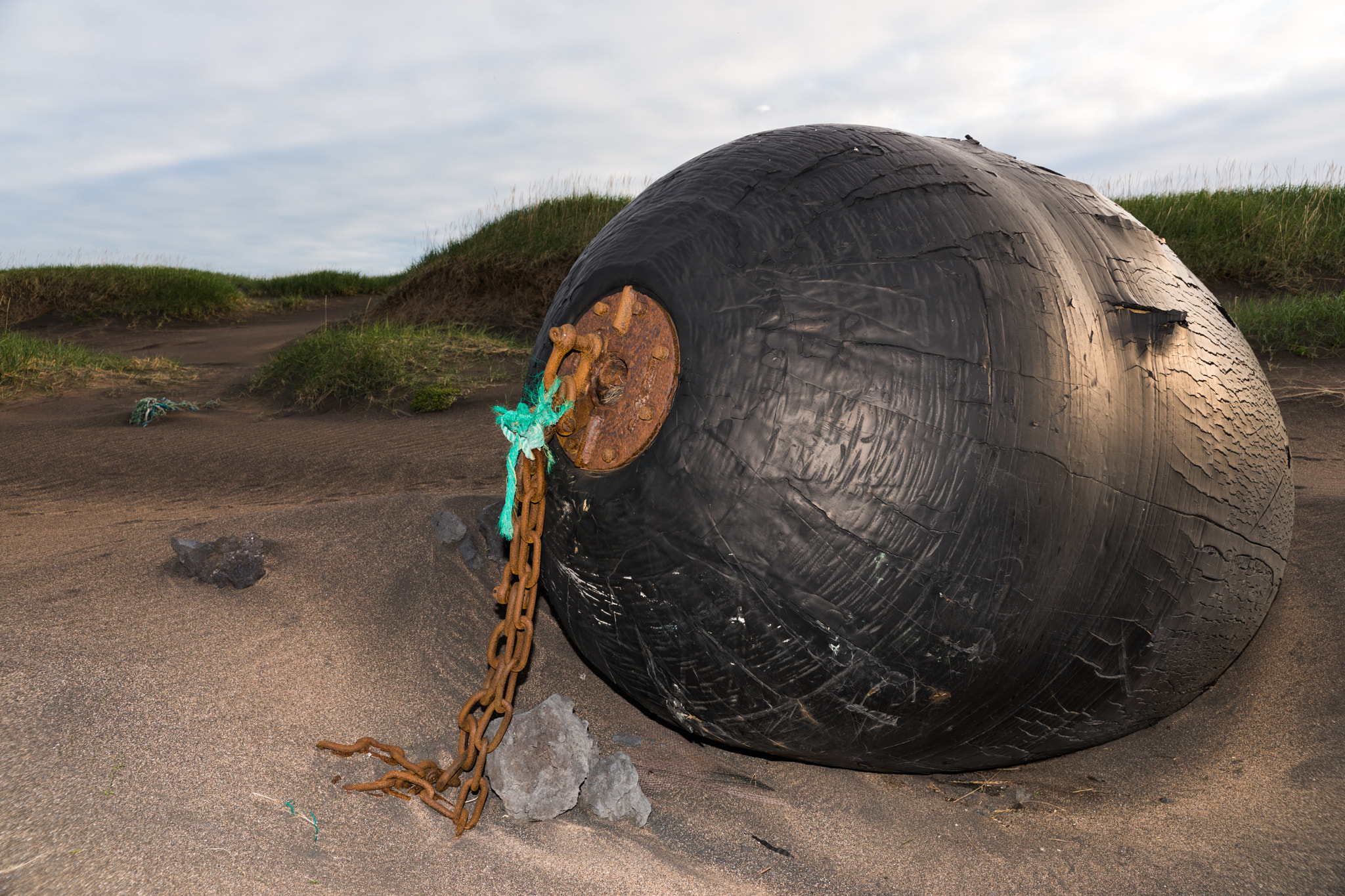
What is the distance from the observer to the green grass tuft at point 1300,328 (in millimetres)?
6906

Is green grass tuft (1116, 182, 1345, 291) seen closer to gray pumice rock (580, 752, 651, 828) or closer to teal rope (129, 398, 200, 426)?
gray pumice rock (580, 752, 651, 828)

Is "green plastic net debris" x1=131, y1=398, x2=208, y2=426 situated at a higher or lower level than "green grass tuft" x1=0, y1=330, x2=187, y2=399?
lower

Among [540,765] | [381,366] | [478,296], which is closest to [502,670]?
[540,765]

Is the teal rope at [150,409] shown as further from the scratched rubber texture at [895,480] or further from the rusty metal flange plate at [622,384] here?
the rusty metal flange plate at [622,384]

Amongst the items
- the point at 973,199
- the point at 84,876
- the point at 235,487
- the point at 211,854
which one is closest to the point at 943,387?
the point at 973,199

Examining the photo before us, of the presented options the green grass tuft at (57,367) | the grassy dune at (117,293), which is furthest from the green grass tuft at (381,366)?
the grassy dune at (117,293)

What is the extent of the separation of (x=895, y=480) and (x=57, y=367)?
928 cm

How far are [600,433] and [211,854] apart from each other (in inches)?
48.2

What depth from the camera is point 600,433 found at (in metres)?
1.89

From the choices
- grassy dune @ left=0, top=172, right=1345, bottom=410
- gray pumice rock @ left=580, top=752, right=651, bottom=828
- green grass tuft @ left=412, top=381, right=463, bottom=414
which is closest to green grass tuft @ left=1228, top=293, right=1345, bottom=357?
grassy dune @ left=0, top=172, right=1345, bottom=410

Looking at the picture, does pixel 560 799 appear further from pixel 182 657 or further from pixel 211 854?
pixel 182 657

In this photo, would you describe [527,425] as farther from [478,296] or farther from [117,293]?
[117,293]

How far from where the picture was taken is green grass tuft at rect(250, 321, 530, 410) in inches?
284

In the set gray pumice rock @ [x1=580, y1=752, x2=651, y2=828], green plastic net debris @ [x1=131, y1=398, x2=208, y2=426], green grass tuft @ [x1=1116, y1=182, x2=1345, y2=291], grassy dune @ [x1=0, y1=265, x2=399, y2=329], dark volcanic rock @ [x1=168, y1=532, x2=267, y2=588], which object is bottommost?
gray pumice rock @ [x1=580, y1=752, x2=651, y2=828]
